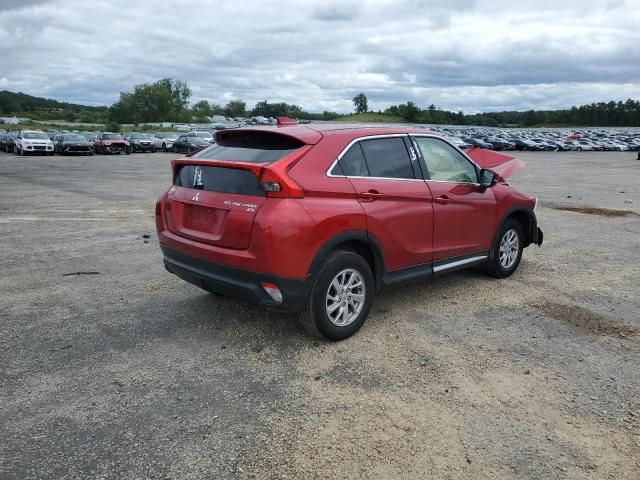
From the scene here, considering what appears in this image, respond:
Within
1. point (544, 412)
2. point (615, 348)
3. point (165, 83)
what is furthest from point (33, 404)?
point (165, 83)

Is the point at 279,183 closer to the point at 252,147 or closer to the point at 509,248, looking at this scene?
the point at 252,147

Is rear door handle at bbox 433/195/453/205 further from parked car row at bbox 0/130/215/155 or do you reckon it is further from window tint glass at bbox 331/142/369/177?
parked car row at bbox 0/130/215/155

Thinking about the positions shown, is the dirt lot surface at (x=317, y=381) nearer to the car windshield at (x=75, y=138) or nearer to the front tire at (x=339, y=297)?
the front tire at (x=339, y=297)

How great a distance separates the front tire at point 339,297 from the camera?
4.22 metres

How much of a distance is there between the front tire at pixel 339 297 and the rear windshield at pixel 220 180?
803 mm

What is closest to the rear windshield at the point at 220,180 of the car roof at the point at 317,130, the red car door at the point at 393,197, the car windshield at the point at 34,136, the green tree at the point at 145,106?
the car roof at the point at 317,130

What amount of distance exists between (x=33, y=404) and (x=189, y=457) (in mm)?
1236

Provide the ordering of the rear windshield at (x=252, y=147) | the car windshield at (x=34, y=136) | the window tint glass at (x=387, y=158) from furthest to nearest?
the car windshield at (x=34, y=136)
the window tint glass at (x=387, y=158)
the rear windshield at (x=252, y=147)

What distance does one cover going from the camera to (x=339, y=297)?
14.5ft

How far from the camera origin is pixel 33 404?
11.4ft

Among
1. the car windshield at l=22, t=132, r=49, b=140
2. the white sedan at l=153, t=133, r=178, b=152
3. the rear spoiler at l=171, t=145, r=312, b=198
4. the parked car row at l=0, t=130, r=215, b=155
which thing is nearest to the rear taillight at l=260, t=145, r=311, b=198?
the rear spoiler at l=171, t=145, r=312, b=198

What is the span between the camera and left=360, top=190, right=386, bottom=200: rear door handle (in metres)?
4.48

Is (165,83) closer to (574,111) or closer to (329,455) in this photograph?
(574,111)

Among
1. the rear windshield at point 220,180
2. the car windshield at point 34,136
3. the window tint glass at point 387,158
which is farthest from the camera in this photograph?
the car windshield at point 34,136
